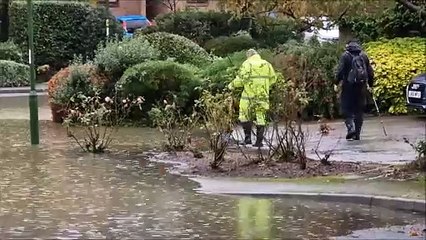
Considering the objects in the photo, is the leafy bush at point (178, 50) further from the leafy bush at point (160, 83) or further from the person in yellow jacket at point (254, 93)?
the person in yellow jacket at point (254, 93)

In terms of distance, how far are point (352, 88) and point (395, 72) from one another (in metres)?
3.74

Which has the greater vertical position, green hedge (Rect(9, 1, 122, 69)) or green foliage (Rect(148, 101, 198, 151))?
green hedge (Rect(9, 1, 122, 69))

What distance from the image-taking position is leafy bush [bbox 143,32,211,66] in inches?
893

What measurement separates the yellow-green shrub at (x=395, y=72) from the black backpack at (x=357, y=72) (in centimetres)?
375

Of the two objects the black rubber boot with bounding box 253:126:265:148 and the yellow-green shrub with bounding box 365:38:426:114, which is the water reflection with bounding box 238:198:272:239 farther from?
the yellow-green shrub with bounding box 365:38:426:114

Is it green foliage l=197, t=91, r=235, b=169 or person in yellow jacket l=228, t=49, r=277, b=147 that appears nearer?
green foliage l=197, t=91, r=235, b=169

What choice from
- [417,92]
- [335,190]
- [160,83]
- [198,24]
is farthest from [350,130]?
[198,24]

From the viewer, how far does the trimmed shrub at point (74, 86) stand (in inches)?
820

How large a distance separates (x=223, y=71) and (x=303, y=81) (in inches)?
72.9

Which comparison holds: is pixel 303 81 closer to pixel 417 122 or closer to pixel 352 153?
pixel 417 122

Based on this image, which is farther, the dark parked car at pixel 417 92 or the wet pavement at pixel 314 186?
the dark parked car at pixel 417 92

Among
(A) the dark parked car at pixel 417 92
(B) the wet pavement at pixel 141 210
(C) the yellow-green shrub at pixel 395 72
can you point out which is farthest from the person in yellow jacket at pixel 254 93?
(C) the yellow-green shrub at pixel 395 72

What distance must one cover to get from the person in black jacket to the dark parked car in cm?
189

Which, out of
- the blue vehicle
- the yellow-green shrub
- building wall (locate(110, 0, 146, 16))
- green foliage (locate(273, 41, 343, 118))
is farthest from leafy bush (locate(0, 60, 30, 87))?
building wall (locate(110, 0, 146, 16))
